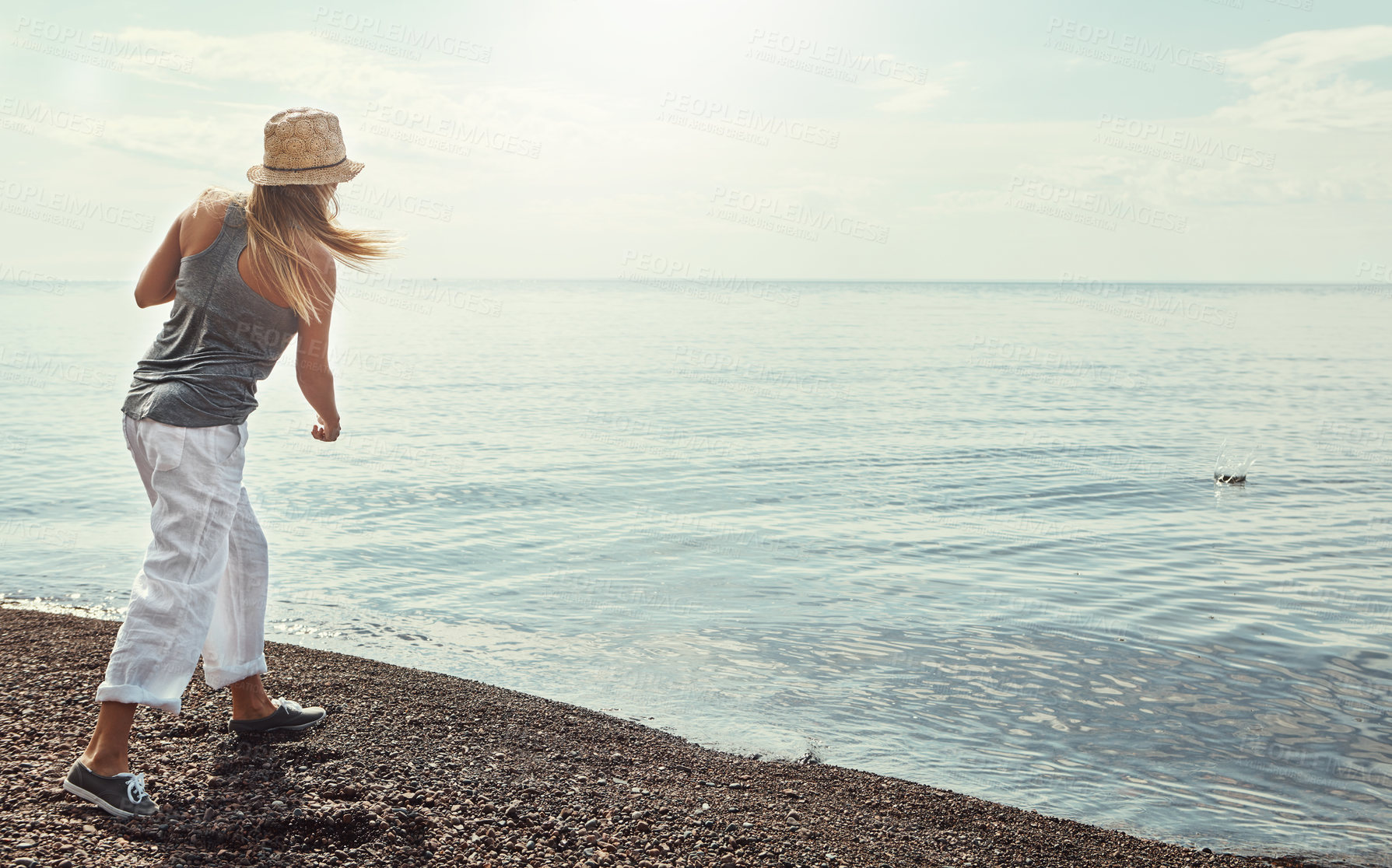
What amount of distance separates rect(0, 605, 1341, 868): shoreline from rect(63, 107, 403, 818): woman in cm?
27

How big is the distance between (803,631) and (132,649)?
5.47m

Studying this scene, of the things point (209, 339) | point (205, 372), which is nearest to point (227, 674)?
point (205, 372)

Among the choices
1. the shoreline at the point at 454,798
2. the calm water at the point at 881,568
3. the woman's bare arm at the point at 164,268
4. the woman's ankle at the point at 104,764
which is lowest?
the calm water at the point at 881,568

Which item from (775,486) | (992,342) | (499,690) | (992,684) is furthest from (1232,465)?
(992,342)

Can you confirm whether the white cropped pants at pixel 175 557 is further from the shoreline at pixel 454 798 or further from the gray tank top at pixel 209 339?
the shoreline at pixel 454 798

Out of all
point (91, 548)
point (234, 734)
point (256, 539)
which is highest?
point (256, 539)

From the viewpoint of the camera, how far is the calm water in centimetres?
601

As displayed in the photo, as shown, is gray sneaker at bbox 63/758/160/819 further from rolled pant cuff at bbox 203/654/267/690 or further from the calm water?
the calm water

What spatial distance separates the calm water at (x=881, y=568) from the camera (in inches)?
237

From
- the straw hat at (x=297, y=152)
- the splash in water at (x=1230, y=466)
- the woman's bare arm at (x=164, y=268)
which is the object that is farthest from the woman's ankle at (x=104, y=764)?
the splash in water at (x=1230, y=466)

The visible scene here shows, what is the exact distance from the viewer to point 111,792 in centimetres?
341

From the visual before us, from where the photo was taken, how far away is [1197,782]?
18.3 feet

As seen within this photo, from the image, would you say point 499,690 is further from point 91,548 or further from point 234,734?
point 91,548

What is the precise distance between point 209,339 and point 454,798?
6.73ft
